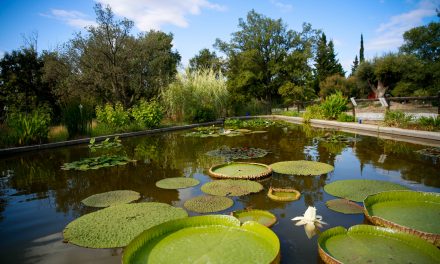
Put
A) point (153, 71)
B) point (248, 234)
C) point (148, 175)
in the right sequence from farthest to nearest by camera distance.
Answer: point (153, 71) < point (148, 175) < point (248, 234)

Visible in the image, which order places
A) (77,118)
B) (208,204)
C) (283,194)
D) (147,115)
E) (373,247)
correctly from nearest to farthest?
(373,247), (208,204), (283,194), (77,118), (147,115)

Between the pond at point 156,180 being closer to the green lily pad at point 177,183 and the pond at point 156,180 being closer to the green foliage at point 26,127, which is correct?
the green lily pad at point 177,183

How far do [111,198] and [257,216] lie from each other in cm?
219

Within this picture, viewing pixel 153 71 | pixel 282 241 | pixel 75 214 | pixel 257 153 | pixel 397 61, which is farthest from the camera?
pixel 397 61

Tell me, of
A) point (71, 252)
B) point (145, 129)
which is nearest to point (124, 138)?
point (145, 129)

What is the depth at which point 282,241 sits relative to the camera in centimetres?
269

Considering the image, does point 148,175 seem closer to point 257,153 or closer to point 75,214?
point 75,214

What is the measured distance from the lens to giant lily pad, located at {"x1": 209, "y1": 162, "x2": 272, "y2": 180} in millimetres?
4730

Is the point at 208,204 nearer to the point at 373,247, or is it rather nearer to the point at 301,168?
the point at 373,247

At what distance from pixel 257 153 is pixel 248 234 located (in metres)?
4.45

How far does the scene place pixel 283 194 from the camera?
3.93 meters

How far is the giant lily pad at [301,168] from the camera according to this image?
497 centimetres

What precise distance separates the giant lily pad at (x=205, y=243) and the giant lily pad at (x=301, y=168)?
8.62 feet

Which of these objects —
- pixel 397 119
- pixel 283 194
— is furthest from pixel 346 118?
pixel 283 194
